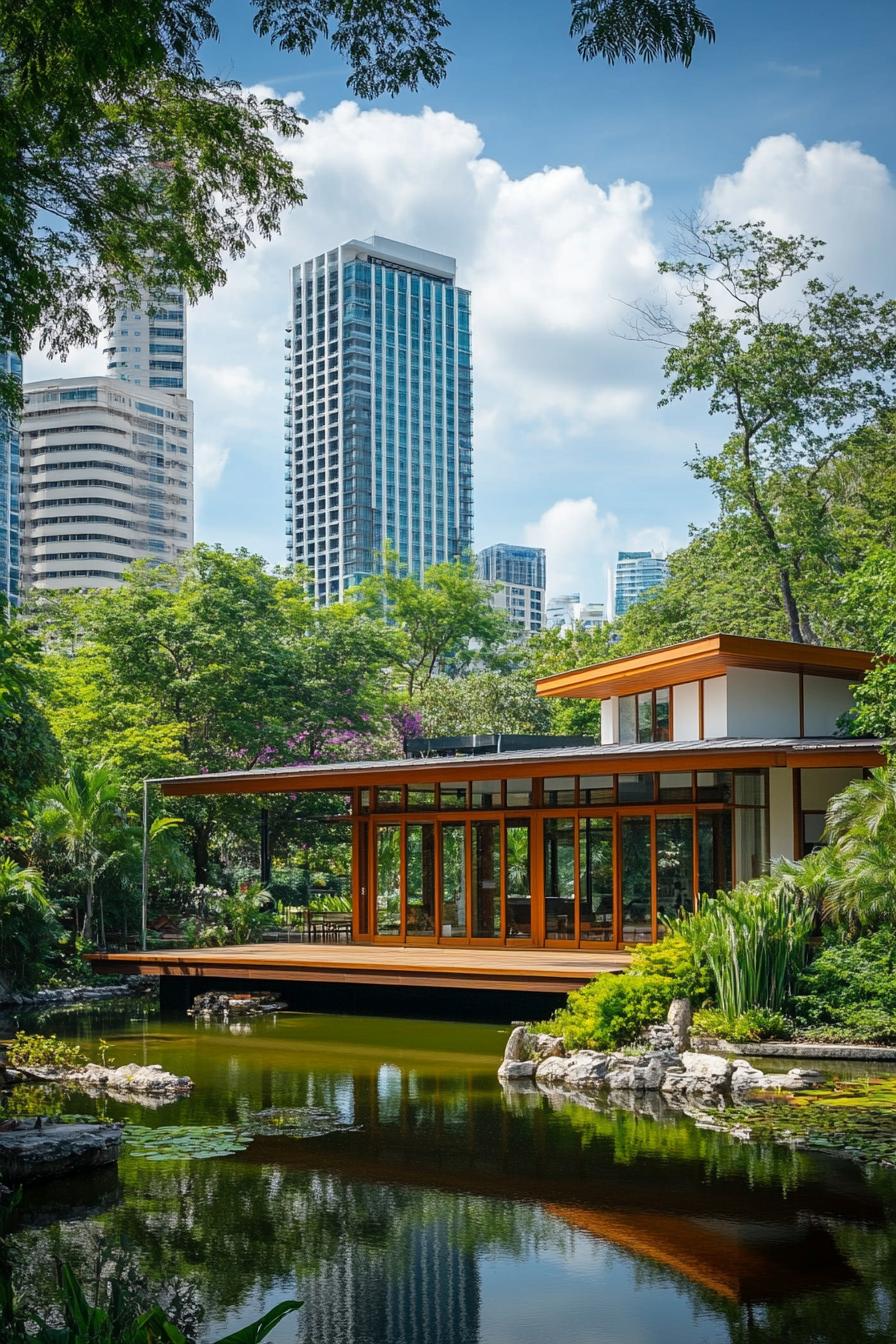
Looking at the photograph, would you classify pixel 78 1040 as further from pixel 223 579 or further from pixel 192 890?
pixel 223 579

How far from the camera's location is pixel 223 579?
29.9m

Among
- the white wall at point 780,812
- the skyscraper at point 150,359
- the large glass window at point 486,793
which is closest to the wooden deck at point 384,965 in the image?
the large glass window at point 486,793

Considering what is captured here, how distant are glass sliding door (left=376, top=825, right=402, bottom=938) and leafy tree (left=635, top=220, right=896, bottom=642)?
11.6m

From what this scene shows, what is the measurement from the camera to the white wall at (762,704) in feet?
65.2

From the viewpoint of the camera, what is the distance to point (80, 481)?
11356 centimetres

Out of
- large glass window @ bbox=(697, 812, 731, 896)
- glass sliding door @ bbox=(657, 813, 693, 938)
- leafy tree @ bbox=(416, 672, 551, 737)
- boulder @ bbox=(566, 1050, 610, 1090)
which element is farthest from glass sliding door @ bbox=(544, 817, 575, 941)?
leafy tree @ bbox=(416, 672, 551, 737)

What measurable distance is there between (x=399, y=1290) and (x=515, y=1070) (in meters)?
6.44

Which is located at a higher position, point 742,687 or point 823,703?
point 742,687

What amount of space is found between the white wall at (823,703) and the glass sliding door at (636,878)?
335cm

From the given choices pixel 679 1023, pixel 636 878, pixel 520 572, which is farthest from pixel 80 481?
pixel 679 1023

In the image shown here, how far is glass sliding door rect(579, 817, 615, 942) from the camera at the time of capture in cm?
1928

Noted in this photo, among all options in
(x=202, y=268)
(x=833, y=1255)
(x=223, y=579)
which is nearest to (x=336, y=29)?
(x=202, y=268)

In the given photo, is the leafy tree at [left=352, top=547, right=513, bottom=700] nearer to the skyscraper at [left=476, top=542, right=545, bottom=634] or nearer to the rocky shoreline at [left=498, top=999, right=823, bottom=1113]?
the rocky shoreline at [left=498, top=999, right=823, bottom=1113]

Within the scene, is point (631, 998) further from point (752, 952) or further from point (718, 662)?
point (718, 662)
